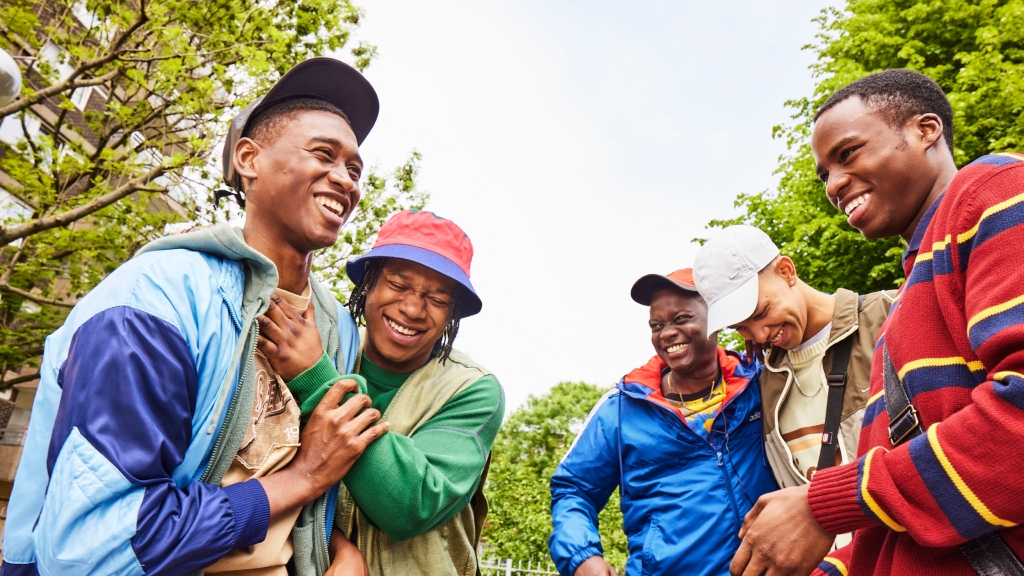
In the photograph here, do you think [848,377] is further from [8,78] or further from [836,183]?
[8,78]

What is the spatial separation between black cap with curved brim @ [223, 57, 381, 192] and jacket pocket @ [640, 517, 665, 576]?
2.45 meters

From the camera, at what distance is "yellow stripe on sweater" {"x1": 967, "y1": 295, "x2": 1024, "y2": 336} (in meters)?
1.26

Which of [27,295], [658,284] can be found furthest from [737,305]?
[27,295]

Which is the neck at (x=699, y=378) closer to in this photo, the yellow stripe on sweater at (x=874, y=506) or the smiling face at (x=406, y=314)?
the smiling face at (x=406, y=314)

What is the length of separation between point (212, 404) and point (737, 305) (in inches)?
92.5

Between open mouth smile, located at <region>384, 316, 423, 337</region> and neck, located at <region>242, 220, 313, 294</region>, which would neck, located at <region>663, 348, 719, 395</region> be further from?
neck, located at <region>242, 220, 313, 294</region>

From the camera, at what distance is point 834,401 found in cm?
287

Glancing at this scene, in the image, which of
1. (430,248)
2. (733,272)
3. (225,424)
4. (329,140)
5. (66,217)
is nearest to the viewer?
A: (225,424)

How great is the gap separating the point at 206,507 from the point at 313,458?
0.40m

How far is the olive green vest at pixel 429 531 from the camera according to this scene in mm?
2549

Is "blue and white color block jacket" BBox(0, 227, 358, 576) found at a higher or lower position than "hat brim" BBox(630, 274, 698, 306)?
lower

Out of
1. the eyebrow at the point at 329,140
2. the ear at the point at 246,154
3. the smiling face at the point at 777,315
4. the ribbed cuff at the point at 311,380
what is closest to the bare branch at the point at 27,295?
the ear at the point at 246,154

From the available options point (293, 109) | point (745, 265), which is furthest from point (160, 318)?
point (745, 265)

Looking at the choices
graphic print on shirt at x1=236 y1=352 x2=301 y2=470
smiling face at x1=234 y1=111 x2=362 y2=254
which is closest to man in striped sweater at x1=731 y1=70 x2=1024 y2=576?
graphic print on shirt at x1=236 y1=352 x2=301 y2=470
